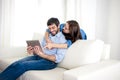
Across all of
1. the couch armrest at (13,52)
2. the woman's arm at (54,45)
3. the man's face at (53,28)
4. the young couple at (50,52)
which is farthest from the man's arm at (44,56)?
the couch armrest at (13,52)

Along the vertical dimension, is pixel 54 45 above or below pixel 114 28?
below

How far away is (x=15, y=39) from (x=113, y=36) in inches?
69.2

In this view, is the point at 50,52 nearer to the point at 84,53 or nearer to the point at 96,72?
the point at 84,53

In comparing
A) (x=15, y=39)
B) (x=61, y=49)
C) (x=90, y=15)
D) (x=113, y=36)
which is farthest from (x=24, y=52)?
(x=113, y=36)

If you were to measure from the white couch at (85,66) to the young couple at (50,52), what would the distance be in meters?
0.07

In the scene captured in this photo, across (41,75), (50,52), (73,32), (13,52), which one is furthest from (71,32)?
(13,52)

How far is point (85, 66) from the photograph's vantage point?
63.2 inches

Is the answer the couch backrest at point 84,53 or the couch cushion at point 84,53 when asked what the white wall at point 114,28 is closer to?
the couch backrest at point 84,53

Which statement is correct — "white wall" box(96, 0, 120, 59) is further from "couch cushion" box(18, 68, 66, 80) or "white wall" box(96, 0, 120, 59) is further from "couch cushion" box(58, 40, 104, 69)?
"couch cushion" box(18, 68, 66, 80)

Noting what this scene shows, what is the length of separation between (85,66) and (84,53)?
0.73 feet

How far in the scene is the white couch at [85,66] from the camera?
1429 mm

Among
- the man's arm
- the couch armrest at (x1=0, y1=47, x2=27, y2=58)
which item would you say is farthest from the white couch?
the couch armrest at (x1=0, y1=47, x2=27, y2=58)

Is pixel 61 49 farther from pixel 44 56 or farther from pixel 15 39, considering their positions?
pixel 15 39

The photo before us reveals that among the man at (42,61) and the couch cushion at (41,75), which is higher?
the man at (42,61)
